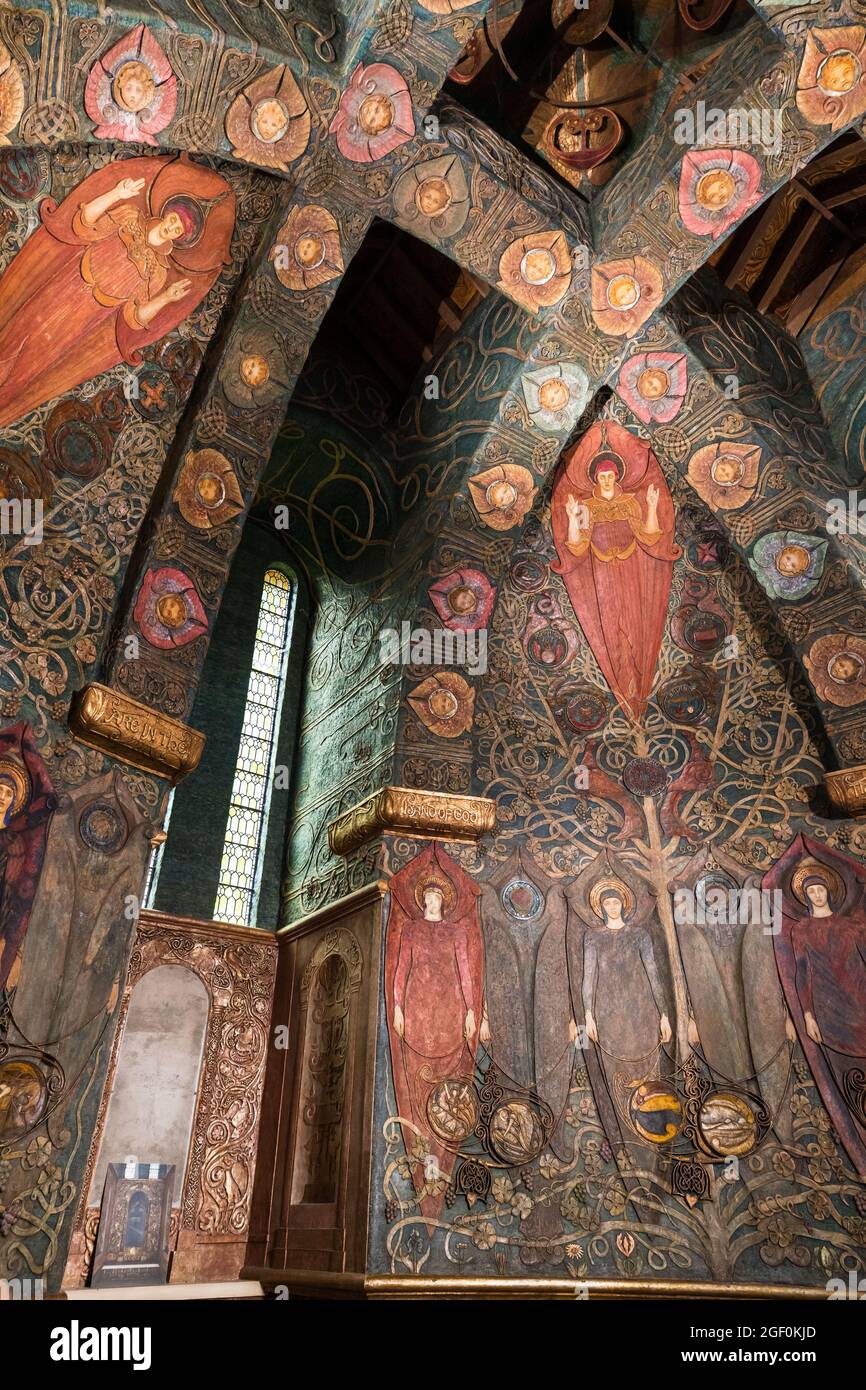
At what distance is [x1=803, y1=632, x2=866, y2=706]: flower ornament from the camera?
8633mm

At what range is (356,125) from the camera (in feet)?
21.6

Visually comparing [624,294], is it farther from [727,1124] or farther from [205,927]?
[727,1124]

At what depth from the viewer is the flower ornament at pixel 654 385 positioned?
27.6ft

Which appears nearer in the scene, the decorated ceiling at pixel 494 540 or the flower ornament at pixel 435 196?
the decorated ceiling at pixel 494 540

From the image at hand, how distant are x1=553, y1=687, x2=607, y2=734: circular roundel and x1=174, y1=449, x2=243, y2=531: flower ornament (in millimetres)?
3344

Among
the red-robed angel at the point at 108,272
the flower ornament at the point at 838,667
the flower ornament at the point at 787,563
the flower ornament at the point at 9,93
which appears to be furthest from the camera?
the flower ornament at the point at 787,563

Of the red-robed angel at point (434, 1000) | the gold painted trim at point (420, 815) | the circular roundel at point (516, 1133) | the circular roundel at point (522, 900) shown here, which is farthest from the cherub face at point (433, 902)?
the circular roundel at point (516, 1133)

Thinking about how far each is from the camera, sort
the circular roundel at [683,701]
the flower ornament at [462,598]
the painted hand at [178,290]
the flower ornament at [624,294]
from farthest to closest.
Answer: the circular roundel at [683,701] < the flower ornament at [462,598] < the flower ornament at [624,294] < the painted hand at [178,290]

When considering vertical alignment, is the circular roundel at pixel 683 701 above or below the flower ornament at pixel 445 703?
above

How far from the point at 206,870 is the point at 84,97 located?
19.5 feet

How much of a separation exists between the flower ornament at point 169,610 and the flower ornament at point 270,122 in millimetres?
2882

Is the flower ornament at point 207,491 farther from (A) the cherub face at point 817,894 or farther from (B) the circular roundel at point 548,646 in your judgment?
(A) the cherub face at point 817,894

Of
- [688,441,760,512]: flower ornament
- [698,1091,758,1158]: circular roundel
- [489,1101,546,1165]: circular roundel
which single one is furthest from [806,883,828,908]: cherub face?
[688,441,760,512]: flower ornament

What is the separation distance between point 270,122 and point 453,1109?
6.86 meters
